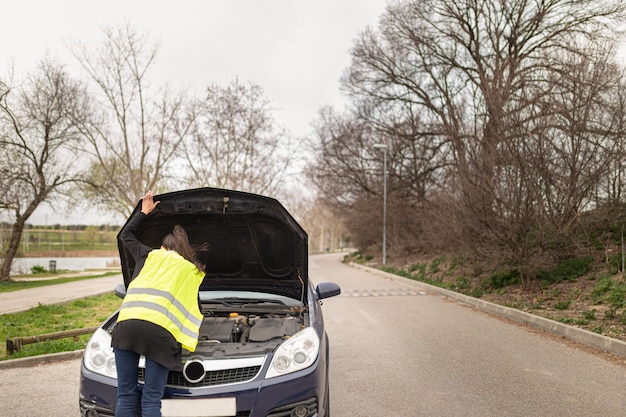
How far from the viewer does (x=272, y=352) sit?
3.55 meters

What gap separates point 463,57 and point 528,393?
19.9 meters

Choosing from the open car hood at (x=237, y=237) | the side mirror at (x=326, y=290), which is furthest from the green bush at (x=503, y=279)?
the open car hood at (x=237, y=237)

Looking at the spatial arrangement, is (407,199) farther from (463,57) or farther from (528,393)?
(528,393)

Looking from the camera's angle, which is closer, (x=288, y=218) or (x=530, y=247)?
(x=288, y=218)

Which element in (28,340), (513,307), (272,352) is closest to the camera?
(272,352)

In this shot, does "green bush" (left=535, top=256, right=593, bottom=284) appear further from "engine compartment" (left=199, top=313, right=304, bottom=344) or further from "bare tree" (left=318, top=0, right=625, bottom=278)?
"engine compartment" (left=199, top=313, right=304, bottom=344)

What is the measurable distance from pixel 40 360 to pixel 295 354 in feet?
16.2

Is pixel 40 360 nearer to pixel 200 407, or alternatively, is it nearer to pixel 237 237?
pixel 237 237

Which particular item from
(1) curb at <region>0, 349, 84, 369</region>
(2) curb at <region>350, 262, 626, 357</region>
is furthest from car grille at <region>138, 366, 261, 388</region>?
(2) curb at <region>350, 262, 626, 357</region>

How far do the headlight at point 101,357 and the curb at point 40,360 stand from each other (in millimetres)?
3731

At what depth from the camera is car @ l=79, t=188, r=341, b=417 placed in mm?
3291

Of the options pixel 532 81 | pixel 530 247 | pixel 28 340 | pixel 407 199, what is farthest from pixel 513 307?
pixel 407 199

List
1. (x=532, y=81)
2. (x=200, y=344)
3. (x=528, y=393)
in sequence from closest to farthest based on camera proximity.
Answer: (x=200, y=344) → (x=528, y=393) → (x=532, y=81)

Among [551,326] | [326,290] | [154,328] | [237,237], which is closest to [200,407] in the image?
[154,328]
